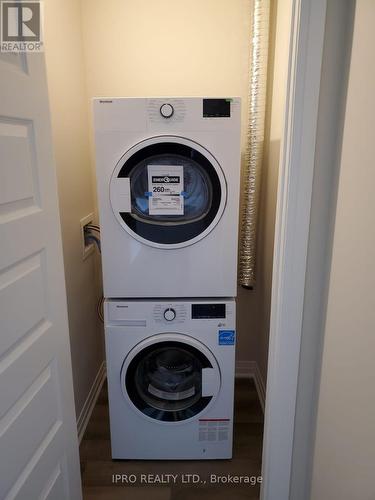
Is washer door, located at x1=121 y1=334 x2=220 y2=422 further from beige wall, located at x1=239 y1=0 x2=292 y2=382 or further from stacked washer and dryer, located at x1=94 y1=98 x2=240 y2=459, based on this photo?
beige wall, located at x1=239 y1=0 x2=292 y2=382

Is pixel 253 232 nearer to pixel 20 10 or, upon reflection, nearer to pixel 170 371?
pixel 170 371

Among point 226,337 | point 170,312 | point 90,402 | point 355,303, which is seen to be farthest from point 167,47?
point 90,402

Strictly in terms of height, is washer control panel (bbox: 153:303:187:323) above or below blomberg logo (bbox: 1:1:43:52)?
below

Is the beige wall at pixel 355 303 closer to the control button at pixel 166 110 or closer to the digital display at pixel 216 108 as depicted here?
the digital display at pixel 216 108

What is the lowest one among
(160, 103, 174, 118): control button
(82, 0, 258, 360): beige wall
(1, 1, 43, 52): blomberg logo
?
(160, 103, 174, 118): control button

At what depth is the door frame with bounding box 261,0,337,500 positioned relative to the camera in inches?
38.5

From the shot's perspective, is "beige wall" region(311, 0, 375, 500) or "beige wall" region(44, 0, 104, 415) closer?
"beige wall" region(311, 0, 375, 500)

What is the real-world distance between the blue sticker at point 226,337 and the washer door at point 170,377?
8 cm

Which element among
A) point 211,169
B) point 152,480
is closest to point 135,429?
point 152,480

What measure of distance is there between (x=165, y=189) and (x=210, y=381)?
3.04 feet

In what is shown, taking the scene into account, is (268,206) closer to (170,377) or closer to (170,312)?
(170,312)

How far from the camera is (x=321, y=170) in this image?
1047 mm

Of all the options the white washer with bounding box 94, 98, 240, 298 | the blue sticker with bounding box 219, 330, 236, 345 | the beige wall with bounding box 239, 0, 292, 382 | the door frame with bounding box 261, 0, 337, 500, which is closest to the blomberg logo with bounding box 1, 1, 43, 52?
the white washer with bounding box 94, 98, 240, 298

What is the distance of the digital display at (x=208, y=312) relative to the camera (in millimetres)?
1646
